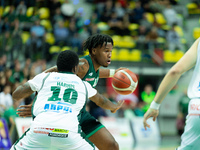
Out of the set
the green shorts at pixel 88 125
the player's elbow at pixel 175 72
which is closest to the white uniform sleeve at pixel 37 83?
the green shorts at pixel 88 125

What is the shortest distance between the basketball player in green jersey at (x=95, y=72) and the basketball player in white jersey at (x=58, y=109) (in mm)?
1101

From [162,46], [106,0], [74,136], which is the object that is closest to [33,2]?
[106,0]

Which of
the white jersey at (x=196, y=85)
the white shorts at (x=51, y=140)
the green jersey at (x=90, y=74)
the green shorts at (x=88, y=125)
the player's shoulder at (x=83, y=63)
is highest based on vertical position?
the white jersey at (x=196, y=85)

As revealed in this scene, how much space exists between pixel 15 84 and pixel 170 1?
466 inches

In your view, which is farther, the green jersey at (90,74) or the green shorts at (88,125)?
the green jersey at (90,74)

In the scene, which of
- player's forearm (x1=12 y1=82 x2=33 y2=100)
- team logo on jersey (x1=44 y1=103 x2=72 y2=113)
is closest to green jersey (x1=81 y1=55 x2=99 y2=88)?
player's forearm (x1=12 y1=82 x2=33 y2=100)

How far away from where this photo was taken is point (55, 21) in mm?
15070

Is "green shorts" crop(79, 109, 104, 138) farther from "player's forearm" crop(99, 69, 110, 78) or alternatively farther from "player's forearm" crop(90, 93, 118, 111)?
"player's forearm" crop(99, 69, 110, 78)

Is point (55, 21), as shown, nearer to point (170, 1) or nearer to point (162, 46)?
point (162, 46)

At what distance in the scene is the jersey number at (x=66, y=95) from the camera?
3.57 m

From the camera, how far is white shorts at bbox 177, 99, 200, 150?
9.45ft

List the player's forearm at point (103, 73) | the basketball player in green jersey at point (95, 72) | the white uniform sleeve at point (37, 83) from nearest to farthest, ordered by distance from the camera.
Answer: the white uniform sleeve at point (37, 83) < the basketball player in green jersey at point (95, 72) < the player's forearm at point (103, 73)

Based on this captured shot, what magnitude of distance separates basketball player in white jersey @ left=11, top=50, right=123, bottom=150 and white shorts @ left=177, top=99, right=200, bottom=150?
1.10 metres

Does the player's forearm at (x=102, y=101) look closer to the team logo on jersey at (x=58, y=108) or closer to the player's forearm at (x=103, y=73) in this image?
the team logo on jersey at (x=58, y=108)
